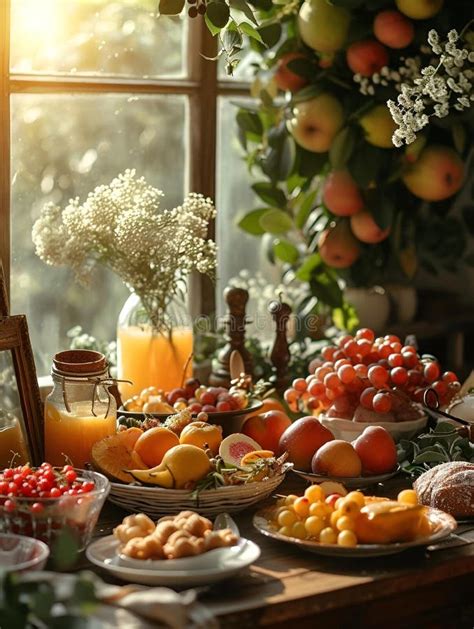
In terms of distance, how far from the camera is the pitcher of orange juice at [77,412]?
1.81 m

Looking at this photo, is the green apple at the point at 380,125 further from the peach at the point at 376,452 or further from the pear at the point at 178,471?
the pear at the point at 178,471

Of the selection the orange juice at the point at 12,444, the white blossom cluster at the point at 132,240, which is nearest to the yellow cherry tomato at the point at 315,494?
the orange juice at the point at 12,444

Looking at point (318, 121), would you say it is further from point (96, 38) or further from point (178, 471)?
point (178, 471)

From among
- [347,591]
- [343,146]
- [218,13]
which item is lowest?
[347,591]

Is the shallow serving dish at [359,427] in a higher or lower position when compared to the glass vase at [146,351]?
lower

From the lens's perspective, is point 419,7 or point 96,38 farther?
point 96,38

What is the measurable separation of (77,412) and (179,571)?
18.9 inches

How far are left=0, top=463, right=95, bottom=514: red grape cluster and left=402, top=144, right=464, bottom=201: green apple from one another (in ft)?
4.07

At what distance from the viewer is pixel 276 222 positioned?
2.85 metres

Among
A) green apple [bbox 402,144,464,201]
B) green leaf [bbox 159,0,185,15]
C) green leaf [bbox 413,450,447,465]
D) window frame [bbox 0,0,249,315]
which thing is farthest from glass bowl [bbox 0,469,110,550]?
green apple [bbox 402,144,464,201]

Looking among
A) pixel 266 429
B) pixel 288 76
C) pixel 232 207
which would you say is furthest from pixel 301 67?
pixel 266 429

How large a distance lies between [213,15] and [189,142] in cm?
87

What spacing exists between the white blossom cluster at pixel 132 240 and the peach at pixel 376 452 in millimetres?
510

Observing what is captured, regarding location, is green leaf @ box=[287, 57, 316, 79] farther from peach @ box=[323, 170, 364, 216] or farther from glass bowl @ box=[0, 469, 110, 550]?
glass bowl @ box=[0, 469, 110, 550]
